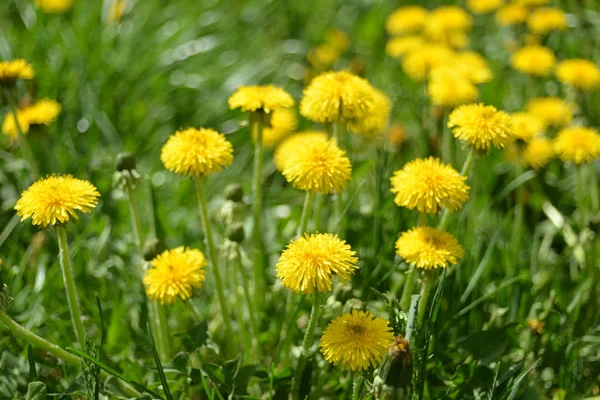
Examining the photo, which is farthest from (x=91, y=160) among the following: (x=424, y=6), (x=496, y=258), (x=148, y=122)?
(x=424, y=6)

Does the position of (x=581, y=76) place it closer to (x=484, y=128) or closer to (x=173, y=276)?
(x=484, y=128)

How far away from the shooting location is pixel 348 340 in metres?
1.64

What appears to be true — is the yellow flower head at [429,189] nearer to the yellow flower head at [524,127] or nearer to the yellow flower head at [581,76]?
the yellow flower head at [524,127]

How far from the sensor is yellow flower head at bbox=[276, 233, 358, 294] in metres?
1.62

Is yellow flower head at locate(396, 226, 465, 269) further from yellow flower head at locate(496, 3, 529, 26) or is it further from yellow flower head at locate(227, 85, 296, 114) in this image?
yellow flower head at locate(496, 3, 529, 26)

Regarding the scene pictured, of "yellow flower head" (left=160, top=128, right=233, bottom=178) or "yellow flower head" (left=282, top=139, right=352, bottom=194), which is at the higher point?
"yellow flower head" (left=160, top=128, right=233, bottom=178)

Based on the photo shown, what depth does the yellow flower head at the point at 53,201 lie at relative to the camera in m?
1.78

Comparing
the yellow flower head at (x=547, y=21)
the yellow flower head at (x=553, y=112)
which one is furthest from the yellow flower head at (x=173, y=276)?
the yellow flower head at (x=547, y=21)

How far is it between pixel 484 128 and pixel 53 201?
52.0 inches

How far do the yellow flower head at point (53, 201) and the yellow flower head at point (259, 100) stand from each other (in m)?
0.58

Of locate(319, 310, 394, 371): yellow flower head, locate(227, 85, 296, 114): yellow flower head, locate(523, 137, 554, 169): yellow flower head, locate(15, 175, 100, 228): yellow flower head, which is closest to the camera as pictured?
locate(319, 310, 394, 371): yellow flower head

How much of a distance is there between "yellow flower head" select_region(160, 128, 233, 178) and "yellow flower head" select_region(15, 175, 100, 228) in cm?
26

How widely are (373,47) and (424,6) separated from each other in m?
0.68

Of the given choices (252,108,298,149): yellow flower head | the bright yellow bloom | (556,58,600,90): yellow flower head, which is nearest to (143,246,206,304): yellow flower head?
the bright yellow bloom
